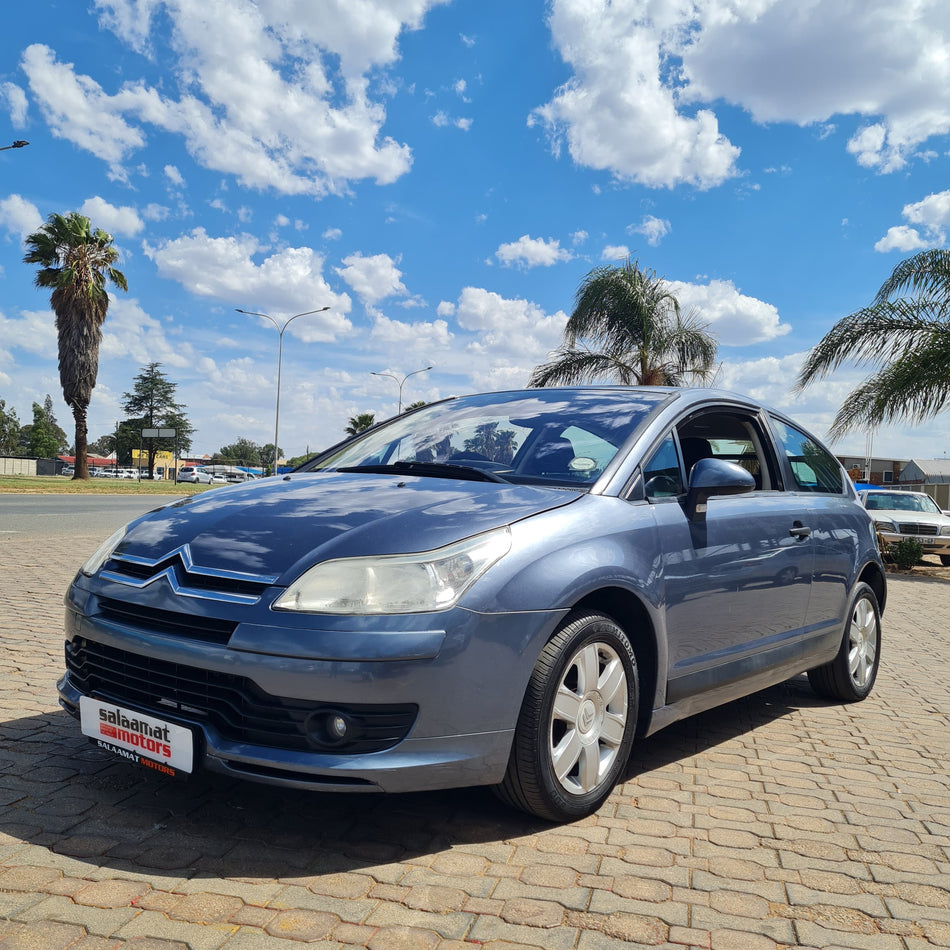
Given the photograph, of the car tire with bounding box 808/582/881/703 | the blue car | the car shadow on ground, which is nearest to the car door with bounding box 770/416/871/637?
the car tire with bounding box 808/582/881/703

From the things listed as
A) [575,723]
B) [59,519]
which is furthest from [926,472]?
[575,723]

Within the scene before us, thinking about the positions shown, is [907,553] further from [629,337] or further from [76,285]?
[76,285]

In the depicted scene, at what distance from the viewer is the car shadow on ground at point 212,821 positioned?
2.74 metres

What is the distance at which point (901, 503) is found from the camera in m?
18.9

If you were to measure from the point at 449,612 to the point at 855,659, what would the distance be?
3.57m

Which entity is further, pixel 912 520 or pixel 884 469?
pixel 884 469

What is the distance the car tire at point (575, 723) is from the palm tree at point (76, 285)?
41763 millimetres

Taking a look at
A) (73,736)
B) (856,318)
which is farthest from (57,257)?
(73,736)

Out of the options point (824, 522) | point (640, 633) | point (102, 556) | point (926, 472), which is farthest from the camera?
point (926, 472)

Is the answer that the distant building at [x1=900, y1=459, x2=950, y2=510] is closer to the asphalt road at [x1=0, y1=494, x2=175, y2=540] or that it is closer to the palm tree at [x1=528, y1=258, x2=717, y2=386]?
the palm tree at [x1=528, y1=258, x2=717, y2=386]

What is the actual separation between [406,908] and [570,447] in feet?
6.25

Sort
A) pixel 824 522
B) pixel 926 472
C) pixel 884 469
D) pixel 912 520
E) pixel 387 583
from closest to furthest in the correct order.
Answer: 1. pixel 387 583
2. pixel 824 522
3. pixel 912 520
4. pixel 926 472
5. pixel 884 469

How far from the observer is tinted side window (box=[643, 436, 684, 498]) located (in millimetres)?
3646

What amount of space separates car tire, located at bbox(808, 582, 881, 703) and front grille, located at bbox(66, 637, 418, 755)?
3.32m
